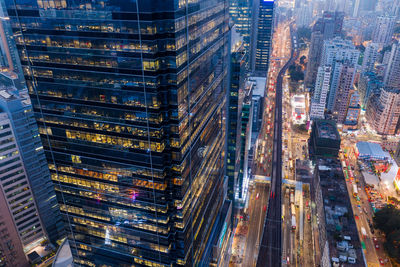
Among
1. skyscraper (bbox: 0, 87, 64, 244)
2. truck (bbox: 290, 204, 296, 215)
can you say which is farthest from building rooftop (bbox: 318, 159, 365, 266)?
skyscraper (bbox: 0, 87, 64, 244)

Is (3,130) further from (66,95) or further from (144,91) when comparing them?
(144,91)

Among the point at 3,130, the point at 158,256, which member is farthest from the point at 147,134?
the point at 3,130

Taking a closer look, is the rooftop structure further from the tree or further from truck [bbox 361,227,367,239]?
truck [bbox 361,227,367,239]

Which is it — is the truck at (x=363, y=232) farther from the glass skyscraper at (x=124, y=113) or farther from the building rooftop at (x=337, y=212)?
the glass skyscraper at (x=124, y=113)

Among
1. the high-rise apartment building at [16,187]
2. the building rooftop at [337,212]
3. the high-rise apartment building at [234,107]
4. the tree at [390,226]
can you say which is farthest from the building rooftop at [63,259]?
the tree at [390,226]

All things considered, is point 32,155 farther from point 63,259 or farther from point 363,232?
point 363,232

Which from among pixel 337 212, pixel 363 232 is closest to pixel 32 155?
pixel 337 212
